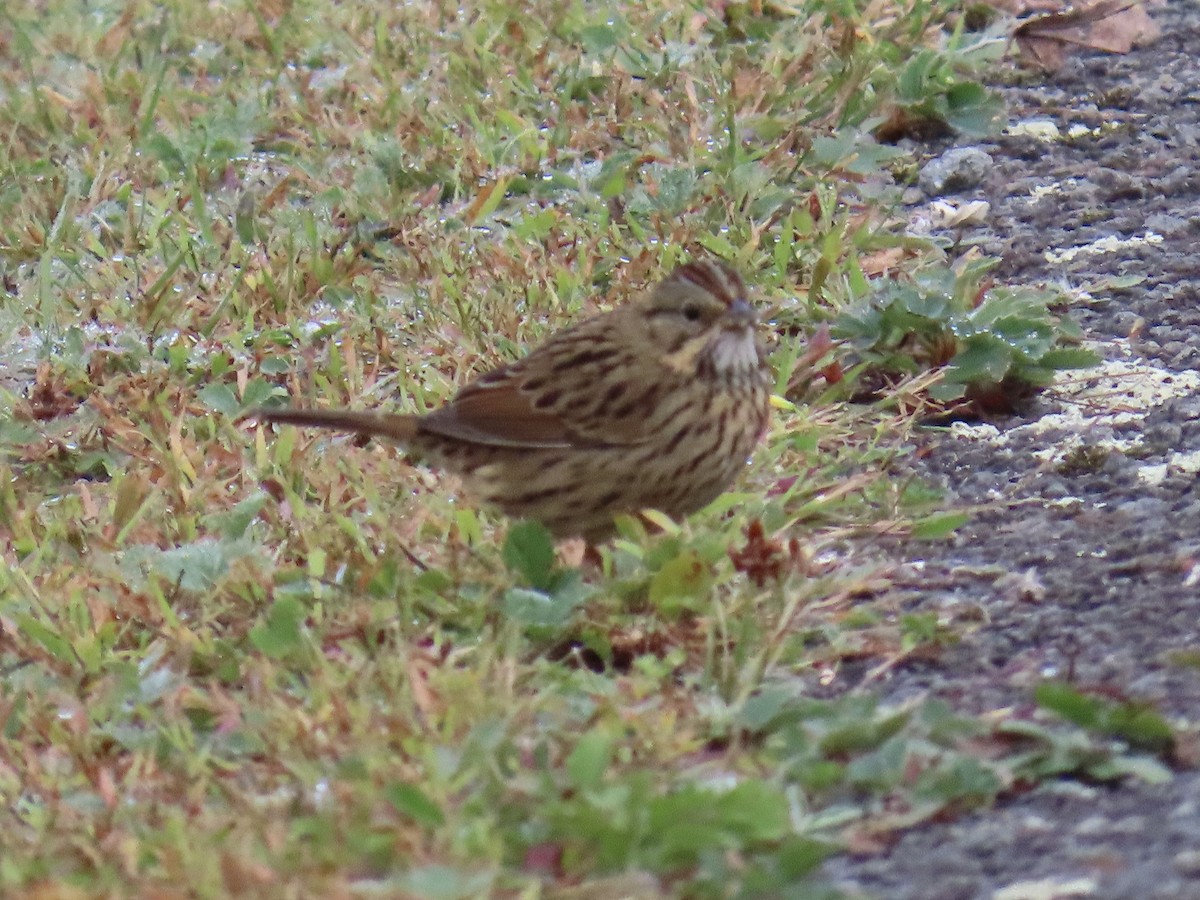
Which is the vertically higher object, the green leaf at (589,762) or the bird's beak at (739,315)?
the bird's beak at (739,315)

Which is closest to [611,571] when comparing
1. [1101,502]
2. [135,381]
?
[1101,502]

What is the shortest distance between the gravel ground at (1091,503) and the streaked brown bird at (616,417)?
0.47m

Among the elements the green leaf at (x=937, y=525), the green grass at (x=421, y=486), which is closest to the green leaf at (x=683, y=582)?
the green grass at (x=421, y=486)

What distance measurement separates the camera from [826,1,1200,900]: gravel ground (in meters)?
2.83

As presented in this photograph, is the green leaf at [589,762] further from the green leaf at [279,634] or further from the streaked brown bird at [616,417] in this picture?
the streaked brown bird at [616,417]

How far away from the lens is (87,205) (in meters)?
6.21

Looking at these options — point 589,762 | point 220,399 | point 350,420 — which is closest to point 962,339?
point 350,420

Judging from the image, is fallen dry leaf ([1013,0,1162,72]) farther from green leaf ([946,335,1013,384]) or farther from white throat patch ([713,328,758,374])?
white throat patch ([713,328,758,374])

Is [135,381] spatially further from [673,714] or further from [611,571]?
[673,714]

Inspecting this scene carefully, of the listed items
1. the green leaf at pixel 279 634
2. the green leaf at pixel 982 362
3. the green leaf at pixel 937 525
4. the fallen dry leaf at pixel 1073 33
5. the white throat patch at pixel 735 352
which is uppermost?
the fallen dry leaf at pixel 1073 33

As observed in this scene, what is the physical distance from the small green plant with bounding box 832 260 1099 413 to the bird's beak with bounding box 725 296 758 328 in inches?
22.3

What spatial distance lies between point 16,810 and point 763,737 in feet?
4.04

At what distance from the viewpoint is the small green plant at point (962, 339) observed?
4.71 metres

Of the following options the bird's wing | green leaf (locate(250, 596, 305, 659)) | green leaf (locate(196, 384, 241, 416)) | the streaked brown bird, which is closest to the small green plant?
the streaked brown bird
